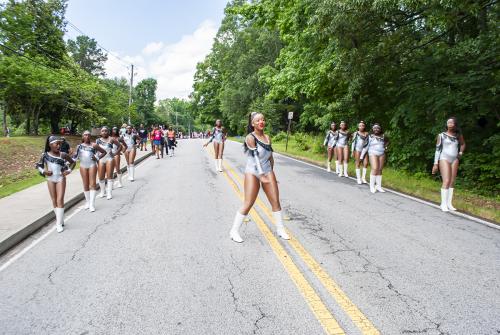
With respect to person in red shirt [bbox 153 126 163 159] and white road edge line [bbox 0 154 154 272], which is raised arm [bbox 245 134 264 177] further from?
person in red shirt [bbox 153 126 163 159]

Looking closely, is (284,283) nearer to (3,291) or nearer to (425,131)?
(3,291)

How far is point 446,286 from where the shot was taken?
3.86 metres

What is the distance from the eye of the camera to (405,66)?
13164 mm

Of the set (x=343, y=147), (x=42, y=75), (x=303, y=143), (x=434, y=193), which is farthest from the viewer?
(x=303, y=143)

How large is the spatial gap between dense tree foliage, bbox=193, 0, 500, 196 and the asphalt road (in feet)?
17.4

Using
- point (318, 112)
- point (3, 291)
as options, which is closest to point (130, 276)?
point (3, 291)

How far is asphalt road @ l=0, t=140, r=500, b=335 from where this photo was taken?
3189mm

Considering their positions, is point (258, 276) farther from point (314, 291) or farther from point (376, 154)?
point (376, 154)

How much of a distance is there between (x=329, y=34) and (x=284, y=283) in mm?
8747

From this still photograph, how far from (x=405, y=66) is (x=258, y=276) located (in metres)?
11.7

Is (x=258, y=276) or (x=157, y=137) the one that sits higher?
(x=157, y=137)

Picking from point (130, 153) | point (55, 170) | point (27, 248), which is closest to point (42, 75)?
point (130, 153)

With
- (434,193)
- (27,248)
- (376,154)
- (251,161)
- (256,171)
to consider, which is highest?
(376,154)

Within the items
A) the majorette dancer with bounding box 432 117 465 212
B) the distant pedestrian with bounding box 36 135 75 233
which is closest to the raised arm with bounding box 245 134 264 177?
the distant pedestrian with bounding box 36 135 75 233
